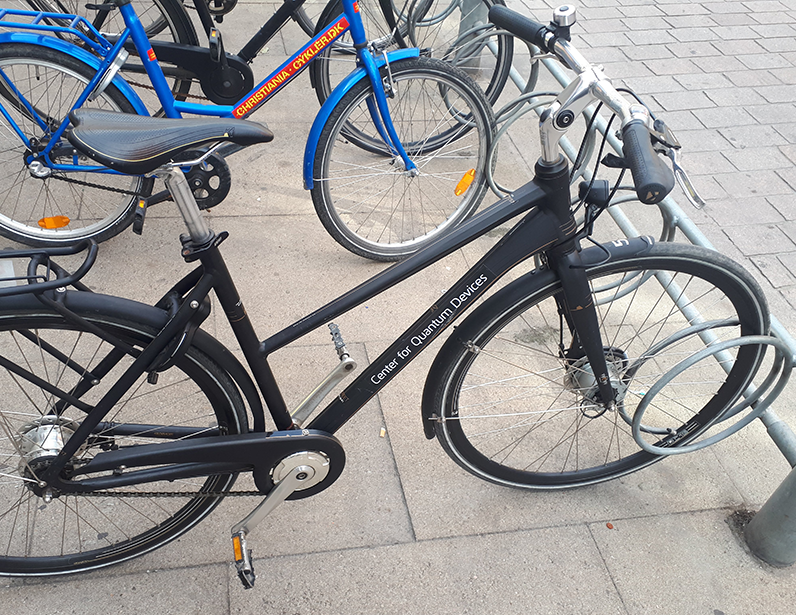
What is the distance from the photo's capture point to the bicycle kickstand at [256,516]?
6.98 ft

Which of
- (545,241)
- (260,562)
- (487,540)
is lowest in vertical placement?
(260,562)

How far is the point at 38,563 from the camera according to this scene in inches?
87.4

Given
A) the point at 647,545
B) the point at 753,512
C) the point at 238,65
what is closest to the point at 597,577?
the point at 647,545

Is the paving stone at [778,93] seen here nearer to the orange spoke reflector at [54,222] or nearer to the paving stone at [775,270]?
the paving stone at [775,270]

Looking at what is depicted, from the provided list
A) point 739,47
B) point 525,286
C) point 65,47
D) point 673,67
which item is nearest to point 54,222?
point 65,47

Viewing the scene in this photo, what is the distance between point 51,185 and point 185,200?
249 centimetres

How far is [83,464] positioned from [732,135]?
447cm

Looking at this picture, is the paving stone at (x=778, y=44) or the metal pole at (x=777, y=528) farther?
the paving stone at (x=778, y=44)

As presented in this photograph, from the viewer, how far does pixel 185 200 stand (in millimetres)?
1680

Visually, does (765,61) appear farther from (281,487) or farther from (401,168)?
(281,487)

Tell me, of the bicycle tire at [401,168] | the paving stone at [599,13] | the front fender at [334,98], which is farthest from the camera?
the paving stone at [599,13]

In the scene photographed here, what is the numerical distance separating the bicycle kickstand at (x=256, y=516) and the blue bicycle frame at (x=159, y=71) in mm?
1491

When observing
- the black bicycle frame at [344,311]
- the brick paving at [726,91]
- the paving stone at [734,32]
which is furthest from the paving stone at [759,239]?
the paving stone at [734,32]

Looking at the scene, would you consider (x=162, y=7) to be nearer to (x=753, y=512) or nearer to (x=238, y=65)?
(x=238, y=65)
